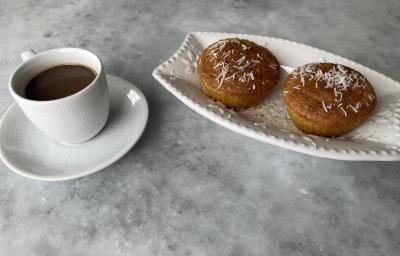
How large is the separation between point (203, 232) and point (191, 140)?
10.9 inches

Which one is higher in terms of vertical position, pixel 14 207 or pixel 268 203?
pixel 268 203

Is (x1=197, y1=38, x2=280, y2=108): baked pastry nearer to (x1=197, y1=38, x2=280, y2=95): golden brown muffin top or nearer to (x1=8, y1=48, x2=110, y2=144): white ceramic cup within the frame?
(x1=197, y1=38, x2=280, y2=95): golden brown muffin top

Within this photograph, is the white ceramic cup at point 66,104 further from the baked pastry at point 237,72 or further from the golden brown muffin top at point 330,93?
the golden brown muffin top at point 330,93

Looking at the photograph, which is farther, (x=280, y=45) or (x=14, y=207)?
(x=280, y=45)

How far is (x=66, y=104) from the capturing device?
0.78m

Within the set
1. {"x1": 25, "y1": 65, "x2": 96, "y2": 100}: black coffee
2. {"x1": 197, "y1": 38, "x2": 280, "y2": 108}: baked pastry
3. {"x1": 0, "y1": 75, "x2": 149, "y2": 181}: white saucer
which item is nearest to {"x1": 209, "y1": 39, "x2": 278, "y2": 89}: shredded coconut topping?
{"x1": 197, "y1": 38, "x2": 280, "y2": 108}: baked pastry

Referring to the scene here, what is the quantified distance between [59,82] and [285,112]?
2.02 ft

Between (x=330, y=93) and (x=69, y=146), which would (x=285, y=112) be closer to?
(x=330, y=93)

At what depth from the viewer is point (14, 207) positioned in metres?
0.83

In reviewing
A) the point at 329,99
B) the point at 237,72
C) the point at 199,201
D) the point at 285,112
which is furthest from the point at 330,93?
the point at 199,201

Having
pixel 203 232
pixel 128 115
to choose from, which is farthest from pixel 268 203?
pixel 128 115

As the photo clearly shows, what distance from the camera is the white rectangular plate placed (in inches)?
31.6

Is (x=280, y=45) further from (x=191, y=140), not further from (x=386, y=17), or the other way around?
(x=386, y=17)

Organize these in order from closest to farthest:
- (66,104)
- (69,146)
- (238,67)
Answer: (66,104), (69,146), (238,67)
